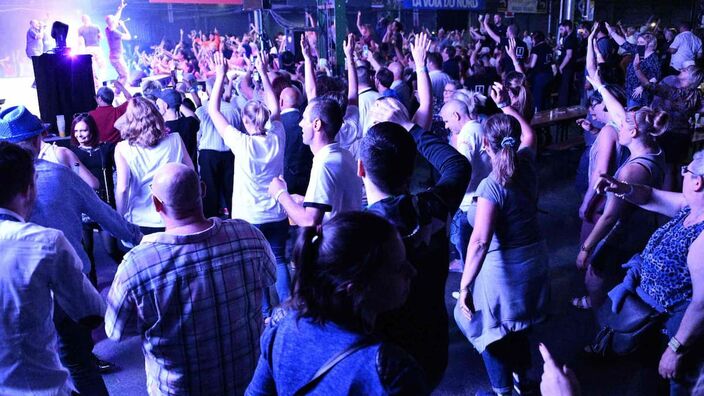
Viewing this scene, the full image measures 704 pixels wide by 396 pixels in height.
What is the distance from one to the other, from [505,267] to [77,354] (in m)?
1.88

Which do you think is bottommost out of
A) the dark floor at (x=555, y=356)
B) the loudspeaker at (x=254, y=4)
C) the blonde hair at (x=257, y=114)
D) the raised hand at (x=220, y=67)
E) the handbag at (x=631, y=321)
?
the dark floor at (x=555, y=356)

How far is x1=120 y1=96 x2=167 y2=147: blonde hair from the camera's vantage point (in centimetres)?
333

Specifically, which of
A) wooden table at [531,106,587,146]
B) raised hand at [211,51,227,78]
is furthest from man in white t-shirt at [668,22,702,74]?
raised hand at [211,51,227,78]

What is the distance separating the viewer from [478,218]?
8.17ft

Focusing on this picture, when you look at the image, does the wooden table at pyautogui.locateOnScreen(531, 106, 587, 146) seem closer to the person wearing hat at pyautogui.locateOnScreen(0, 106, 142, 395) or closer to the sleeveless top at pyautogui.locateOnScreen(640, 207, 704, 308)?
the sleeveless top at pyautogui.locateOnScreen(640, 207, 704, 308)

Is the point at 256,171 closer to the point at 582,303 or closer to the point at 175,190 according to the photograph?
the point at 175,190

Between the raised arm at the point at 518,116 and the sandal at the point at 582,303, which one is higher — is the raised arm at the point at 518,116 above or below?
above

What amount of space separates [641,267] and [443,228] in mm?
985

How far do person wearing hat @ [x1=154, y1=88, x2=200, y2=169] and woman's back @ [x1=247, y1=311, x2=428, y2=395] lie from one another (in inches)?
137

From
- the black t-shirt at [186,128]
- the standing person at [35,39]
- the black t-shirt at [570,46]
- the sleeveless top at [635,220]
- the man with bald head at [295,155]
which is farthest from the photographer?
the standing person at [35,39]

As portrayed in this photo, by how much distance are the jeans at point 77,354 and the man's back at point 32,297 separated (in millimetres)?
669

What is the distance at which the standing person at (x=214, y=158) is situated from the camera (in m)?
4.64

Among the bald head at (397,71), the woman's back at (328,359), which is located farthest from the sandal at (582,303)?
the bald head at (397,71)

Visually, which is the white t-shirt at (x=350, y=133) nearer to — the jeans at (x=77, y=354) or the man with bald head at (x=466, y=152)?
the man with bald head at (x=466, y=152)
